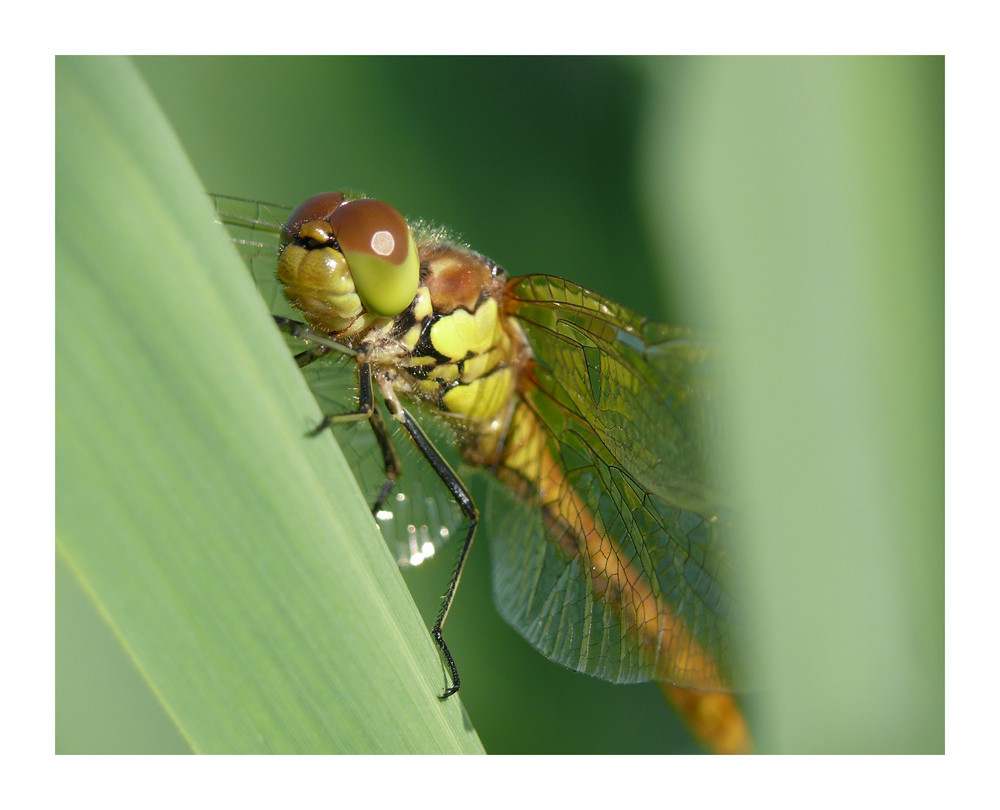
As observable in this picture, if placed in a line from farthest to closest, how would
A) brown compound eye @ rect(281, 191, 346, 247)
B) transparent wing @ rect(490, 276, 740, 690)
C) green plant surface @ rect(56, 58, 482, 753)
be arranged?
1. transparent wing @ rect(490, 276, 740, 690)
2. brown compound eye @ rect(281, 191, 346, 247)
3. green plant surface @ rect(56, 58, 482, 753)

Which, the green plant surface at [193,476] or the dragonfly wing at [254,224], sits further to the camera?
the dragonfly wing at [254,224]

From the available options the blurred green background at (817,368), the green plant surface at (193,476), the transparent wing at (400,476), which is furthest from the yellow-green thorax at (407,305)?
the green plant surface at (193,476)

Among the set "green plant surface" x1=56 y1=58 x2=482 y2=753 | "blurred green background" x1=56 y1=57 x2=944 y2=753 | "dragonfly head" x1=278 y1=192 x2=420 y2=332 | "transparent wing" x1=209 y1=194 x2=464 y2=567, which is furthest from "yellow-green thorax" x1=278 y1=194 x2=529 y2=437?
"green plant surface" x1=56 y1=58 x2=482 y2=753

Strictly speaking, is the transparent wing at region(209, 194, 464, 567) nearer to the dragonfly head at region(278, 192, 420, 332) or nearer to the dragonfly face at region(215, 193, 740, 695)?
the dragonfly face at region(215, 193, 740, 695)

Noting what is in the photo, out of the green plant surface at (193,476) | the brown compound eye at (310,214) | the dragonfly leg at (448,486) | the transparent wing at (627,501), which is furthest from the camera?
the transparent wing at (627,501)

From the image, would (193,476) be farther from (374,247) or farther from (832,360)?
(832,360)

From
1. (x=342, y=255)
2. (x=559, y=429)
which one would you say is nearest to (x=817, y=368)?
(x=559, y=429)

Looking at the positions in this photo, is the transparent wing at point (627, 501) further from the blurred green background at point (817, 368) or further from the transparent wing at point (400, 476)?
the transparent wing at point (400, 476)
